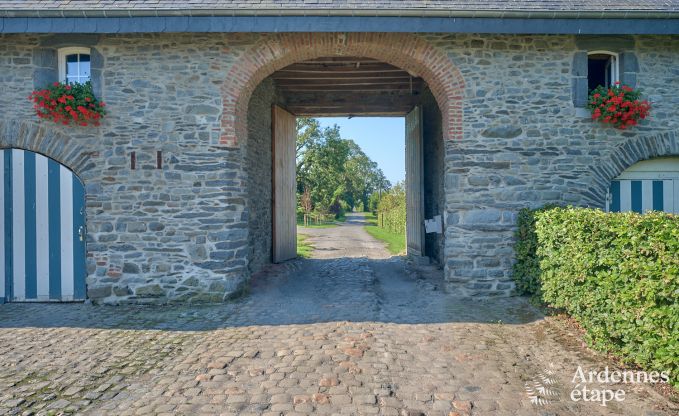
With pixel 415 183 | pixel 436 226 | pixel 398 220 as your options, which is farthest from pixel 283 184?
pixel 398 220

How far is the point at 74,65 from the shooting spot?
6.64m

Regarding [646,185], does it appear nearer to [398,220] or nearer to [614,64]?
[614,64]

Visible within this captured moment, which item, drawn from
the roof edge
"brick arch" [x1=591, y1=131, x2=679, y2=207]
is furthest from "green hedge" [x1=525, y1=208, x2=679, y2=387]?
the roof edge

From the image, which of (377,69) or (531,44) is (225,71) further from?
(531,44)

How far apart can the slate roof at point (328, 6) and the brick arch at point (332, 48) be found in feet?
1.52

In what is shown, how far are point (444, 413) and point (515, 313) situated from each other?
301 centimetres

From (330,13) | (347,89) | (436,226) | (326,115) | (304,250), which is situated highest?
(347,89)

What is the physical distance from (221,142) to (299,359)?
3561mm

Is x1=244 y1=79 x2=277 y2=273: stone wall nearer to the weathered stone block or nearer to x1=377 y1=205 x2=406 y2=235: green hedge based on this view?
the weathered stone block

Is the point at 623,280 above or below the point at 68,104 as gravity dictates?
below

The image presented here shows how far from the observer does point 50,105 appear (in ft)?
20.2

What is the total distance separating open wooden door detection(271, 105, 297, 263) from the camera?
9.27 meters

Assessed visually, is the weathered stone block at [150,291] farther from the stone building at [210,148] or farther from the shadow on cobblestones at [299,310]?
the shadow on cobblestones at [299,310]

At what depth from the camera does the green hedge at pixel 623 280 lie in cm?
339
